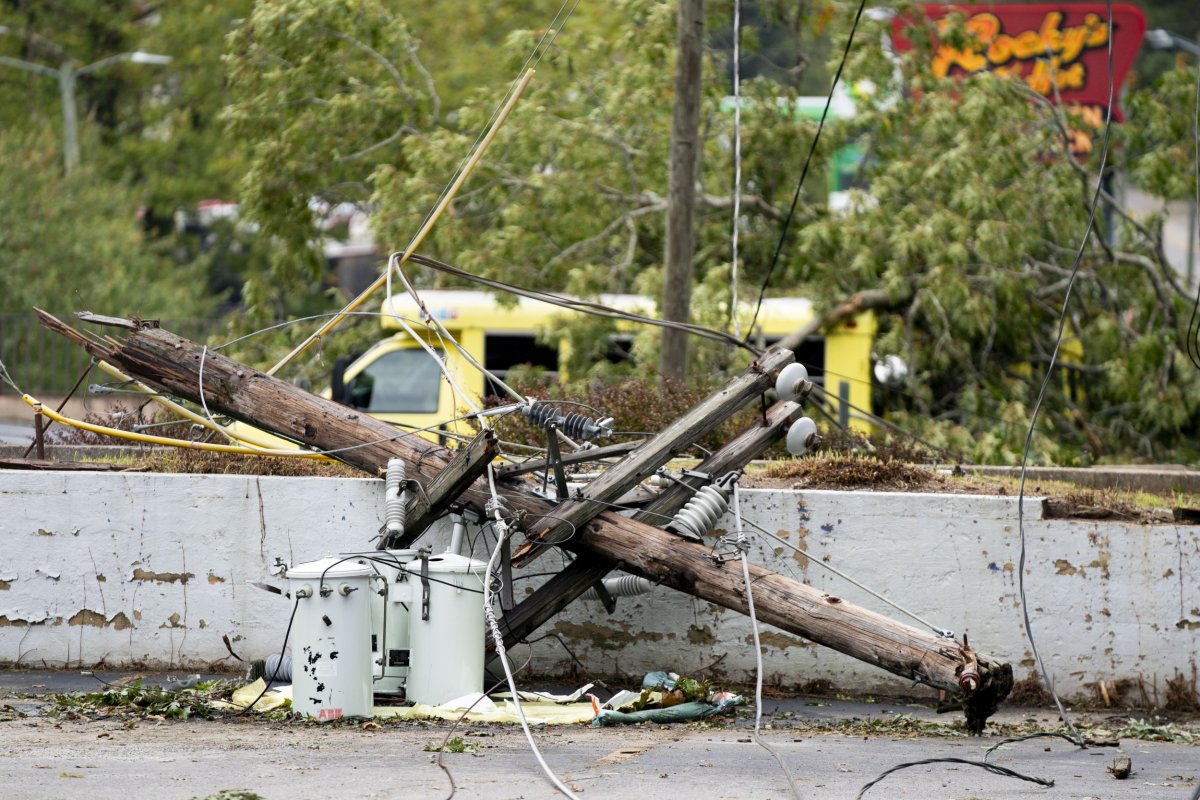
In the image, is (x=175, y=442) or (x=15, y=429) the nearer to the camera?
(x=175, y=442)

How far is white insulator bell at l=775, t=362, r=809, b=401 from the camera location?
27.1 feet

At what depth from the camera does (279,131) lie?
17.8 m

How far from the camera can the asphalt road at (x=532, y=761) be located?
5.78 m

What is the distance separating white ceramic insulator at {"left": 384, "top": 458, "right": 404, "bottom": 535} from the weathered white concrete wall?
13.3 inches

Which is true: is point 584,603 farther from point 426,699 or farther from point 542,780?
point 542,780

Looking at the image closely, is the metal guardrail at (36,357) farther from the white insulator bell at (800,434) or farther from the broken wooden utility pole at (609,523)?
the white insulator bell at (800,434)

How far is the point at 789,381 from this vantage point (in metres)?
8.27

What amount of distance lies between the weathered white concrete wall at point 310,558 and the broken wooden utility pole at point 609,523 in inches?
13.4

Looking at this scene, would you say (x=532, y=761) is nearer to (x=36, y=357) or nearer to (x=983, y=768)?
(x=983, y=768)

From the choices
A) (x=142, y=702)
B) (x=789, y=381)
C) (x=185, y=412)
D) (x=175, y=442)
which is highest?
(x=789, y=381)

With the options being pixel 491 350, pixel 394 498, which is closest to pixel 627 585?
pixel 394 498

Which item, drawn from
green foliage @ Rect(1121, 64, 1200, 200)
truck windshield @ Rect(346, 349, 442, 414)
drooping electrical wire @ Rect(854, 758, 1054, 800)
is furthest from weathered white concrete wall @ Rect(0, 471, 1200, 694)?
green foliage @ Rect(1121, 64, 1200, 200)

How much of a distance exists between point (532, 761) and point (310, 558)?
2706 mm

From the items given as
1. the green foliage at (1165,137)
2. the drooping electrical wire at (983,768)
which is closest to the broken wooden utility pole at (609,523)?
the drooping electrical wire at (983,768)
